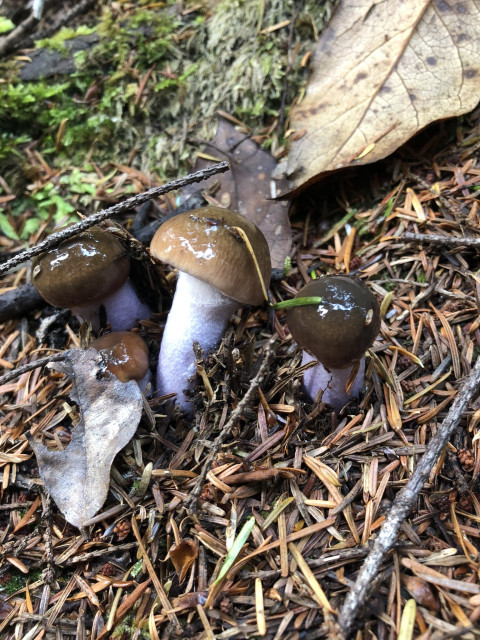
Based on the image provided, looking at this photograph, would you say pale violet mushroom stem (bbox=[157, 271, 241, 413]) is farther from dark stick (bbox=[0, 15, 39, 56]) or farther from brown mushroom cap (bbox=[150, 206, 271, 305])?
dark stick (bbox=[0, 15, 39, 56])

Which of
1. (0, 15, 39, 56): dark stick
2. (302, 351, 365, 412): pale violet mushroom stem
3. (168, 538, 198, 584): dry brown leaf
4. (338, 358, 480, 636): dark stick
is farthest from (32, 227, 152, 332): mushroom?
(0, 15, 39, 56): dark stick

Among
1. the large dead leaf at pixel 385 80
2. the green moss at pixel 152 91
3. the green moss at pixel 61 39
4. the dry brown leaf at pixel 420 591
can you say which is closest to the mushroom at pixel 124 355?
the green moss at pixel 152 91

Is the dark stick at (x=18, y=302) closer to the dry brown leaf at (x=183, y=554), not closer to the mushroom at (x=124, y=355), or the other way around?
the mushroom at (x=124, y=355)

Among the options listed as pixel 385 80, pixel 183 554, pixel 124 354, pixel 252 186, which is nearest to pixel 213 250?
pixel 124 354

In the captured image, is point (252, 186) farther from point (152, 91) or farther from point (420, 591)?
point (420, 591)

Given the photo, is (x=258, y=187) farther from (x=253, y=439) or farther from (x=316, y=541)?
(x=316, y=541)
